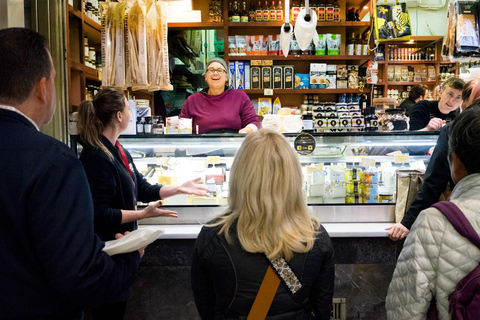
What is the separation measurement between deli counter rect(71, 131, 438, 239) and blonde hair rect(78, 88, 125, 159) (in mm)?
638

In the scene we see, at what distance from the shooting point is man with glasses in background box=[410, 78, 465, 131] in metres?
4.18

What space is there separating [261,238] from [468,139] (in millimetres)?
854

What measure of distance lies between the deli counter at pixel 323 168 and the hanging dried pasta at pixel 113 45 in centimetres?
93

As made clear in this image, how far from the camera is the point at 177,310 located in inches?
113

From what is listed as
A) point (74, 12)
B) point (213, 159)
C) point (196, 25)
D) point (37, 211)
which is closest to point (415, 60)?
point (196, 25)

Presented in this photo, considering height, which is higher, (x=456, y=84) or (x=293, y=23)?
(x=293, y=23)

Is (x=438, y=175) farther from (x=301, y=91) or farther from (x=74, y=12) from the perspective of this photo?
(x=301, y=91)

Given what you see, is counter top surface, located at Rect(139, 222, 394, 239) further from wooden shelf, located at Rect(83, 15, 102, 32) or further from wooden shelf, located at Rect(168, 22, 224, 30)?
wooden shelf, located at Rect(168, 22, 224, 30)

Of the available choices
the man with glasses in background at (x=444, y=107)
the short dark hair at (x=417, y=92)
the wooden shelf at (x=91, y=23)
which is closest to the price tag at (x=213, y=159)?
the man with glasses in background at (x=444, y=107)

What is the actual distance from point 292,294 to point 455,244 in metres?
0.59

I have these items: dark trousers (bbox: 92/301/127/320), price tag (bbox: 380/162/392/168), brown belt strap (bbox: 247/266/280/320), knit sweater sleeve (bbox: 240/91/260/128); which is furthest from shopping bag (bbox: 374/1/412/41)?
brown belt strap (bbox: 247/266/280/320)

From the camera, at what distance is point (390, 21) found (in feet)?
18.1

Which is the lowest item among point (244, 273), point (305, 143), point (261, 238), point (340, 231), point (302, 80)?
point (340, 231)

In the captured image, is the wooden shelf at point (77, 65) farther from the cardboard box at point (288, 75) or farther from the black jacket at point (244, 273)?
the black jacket at point (244, 273)
